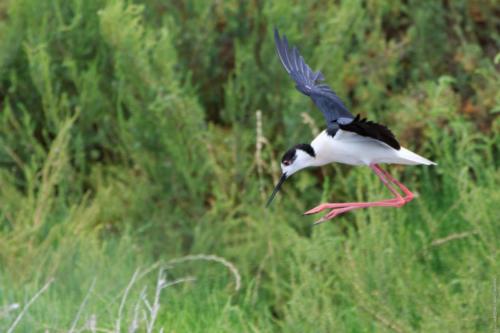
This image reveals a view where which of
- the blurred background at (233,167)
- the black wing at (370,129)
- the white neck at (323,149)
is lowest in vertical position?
the blurred background at (233,167)

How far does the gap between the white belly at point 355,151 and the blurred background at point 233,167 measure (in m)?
0.65

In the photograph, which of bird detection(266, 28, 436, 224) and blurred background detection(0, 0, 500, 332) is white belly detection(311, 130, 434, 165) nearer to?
bird detection(266, 28, 436, 224)

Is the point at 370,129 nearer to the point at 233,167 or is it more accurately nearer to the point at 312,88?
the point at 312,88

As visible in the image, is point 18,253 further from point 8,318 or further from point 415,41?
point 415,41

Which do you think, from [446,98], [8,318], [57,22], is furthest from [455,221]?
[57,22]

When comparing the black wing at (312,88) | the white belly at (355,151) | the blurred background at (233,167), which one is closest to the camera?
the white belly at (355,151)

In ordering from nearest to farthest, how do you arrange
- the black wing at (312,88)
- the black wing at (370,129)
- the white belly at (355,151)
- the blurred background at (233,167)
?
the black wing at (370,129) → the white belly at (355,151) → the black wing at (312,88) → the blurred background at (233,167)

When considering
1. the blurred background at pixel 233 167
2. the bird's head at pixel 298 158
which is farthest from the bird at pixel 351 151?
the blurred background at pixel 233 167

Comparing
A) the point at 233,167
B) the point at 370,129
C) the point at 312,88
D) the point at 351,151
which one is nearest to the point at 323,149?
the point at 351,151

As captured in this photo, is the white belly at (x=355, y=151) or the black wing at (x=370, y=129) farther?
the white belly at (x=355, y=151)

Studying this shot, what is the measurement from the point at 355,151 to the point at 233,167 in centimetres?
215

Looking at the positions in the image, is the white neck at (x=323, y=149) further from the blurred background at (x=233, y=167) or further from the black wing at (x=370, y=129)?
the blurred background at (x=233, y=167)

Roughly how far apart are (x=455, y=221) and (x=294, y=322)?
130cm

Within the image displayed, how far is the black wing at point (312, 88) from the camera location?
3309mm
